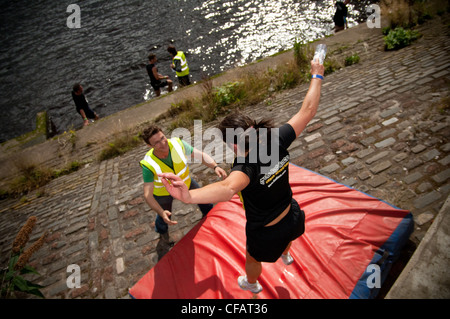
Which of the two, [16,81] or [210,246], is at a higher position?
[16,81]

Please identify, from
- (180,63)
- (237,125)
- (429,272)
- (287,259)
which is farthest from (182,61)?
(429,272)

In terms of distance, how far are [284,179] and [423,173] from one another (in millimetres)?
2974

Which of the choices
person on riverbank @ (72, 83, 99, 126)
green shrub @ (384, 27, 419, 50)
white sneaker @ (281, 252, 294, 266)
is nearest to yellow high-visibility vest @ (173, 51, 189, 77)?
person on riverbank @ (72, 83, 99, 126)

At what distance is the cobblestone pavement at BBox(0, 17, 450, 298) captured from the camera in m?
3.73

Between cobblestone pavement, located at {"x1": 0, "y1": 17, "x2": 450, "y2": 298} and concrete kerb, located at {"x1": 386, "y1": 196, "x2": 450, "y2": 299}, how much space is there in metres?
0.79

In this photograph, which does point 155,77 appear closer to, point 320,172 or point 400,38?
point 320,172

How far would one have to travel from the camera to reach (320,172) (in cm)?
446

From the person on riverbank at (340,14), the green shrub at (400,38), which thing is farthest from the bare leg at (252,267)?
the person on riverbank at (340,14)

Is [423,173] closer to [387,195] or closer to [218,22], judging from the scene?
[387,195]

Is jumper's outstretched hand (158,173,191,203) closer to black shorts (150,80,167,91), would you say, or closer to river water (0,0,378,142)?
black shorts (150,80,167,91)

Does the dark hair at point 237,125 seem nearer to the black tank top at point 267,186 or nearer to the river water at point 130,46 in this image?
the black tank top at point 267,186

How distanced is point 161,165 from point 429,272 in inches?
124

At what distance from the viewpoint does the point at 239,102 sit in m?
7.71

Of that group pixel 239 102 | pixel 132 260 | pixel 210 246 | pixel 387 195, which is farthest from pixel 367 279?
pixel 239 102
